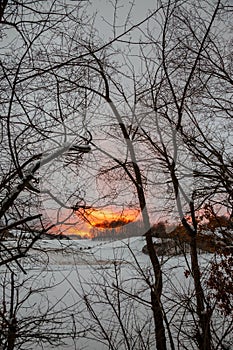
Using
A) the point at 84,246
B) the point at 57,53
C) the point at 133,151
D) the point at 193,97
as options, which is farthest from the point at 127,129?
the point at 57,53

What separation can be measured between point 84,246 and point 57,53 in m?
3.05

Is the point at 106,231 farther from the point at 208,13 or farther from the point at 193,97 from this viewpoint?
the point at 208,13

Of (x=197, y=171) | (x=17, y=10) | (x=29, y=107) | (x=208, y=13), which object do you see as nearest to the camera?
(x=17, y=10)

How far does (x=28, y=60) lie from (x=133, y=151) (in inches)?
153

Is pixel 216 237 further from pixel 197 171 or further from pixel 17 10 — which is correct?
pixel 17 10

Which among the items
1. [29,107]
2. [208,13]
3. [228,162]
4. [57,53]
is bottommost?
[228,162]

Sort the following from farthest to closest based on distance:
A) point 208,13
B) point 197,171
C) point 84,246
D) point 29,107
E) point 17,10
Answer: point 197,171 < point 84,246 < point 208,13 < point 29,107 < point 17,10

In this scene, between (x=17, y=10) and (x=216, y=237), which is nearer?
(x=17, y=10)

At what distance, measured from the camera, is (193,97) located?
5570 mm

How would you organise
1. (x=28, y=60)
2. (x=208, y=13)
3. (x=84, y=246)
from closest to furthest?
(x=28, y=60) < (x=208, y=13) < (x=84, y=246)

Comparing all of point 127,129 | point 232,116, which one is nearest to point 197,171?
point 232,116

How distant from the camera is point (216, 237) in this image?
19.5 feet

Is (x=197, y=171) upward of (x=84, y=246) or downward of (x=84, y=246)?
upward

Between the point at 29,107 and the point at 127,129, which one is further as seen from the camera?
the point at 127,129
